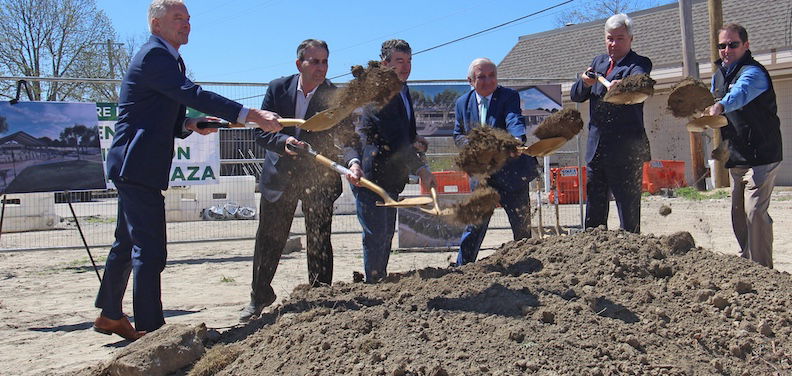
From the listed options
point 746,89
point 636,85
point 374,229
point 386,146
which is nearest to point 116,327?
point 374,229

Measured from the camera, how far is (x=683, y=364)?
3229 mm

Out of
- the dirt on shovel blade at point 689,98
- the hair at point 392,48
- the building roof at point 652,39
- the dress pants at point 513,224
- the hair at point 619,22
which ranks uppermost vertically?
the building roof at point 652,39

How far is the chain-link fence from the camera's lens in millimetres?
11039

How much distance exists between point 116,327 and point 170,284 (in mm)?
2782

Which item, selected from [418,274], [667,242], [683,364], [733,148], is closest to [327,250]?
[418,274]

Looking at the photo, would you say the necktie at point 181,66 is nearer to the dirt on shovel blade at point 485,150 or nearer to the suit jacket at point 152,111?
the suit jacket at point 152,111

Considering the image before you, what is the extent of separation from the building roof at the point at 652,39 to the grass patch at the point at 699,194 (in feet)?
18.5

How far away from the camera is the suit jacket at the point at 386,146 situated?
5312 millimetres

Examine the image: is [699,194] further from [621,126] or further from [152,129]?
[152,129]

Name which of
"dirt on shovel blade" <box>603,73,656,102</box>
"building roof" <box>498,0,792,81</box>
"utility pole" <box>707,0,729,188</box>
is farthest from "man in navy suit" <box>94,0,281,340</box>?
"building roof" <box>498,0,792,81</box>

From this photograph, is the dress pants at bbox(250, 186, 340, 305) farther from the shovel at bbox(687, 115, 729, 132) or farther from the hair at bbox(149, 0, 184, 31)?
the shovel at bbox(687, 115, 729, 132)

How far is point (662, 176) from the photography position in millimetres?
19078

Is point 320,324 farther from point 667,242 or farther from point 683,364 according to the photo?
point 667,242

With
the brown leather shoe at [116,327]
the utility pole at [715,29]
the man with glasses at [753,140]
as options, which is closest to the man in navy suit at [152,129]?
the brown leather shoe at [116,327]
